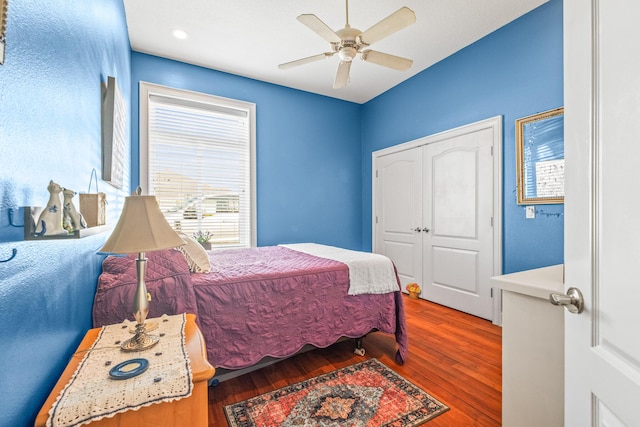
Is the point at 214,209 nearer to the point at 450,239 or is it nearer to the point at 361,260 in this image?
the point at 361,260

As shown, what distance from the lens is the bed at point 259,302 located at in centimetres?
159

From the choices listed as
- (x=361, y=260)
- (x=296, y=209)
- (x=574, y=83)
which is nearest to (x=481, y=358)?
(x=361, y=260)

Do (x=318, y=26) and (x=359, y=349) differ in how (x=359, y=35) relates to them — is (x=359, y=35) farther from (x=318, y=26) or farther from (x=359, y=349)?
(x=359, y=349)

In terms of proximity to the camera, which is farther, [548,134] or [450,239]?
[450,239]

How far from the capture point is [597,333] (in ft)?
2.20

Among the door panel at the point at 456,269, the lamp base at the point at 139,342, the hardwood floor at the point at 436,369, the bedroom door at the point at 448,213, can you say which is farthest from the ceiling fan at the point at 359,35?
the hardwood floor at the point at 436,369

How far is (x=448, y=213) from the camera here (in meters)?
3.53

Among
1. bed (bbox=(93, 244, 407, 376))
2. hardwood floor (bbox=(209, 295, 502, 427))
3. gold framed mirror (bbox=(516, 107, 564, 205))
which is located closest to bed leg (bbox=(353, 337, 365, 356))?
hardwood floor (bbox=(209, 295, 502, 427))

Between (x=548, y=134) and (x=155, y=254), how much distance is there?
317 centimetres

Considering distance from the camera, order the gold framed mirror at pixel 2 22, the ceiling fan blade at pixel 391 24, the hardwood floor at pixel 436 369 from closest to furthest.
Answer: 1. the gold framed mirror at pixel 2 22
2. the hardwood floor at pixel 436 369
3. the ceiling fan blade at pixel 391 24

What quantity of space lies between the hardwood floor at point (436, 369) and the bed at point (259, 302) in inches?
7.5

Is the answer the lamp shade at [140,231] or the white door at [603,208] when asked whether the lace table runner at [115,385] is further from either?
the white door at [603,208]

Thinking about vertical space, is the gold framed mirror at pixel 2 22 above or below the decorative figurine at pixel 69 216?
above

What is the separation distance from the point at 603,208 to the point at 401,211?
11.8 ft
